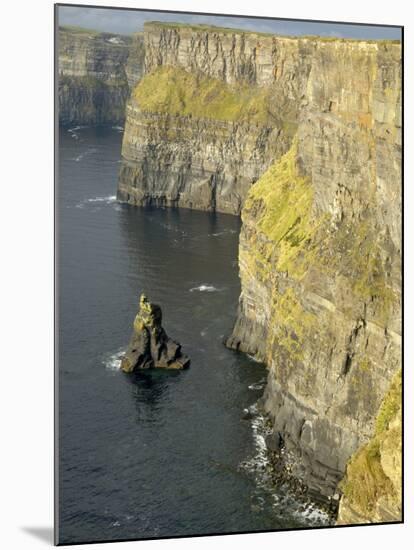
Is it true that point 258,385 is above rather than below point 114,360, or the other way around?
below

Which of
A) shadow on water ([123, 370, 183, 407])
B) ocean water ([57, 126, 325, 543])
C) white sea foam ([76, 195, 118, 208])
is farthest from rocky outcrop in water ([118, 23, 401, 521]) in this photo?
white sea foam ([76, 195, 118, 208])

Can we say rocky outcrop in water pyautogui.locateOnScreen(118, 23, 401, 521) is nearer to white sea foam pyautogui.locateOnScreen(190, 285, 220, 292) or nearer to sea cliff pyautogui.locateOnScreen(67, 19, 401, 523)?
sea cliff pyautogui.locateOnScreen(67, 19, 401, 523)

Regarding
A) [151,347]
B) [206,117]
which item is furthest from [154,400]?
[206,117]

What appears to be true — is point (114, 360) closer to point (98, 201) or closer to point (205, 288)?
point (205, 288)

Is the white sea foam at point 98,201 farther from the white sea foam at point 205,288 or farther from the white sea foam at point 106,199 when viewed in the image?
the white sea foam at point 205,288

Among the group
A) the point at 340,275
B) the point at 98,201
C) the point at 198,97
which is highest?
the point at 198,97

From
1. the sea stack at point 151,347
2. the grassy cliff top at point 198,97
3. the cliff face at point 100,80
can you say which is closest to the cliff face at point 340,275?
the sea stack at point 151,347

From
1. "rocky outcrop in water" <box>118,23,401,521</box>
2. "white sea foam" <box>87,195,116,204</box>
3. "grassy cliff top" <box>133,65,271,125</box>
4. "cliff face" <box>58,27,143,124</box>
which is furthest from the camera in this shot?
"cliff face" <box>58,27,143,124</box>
